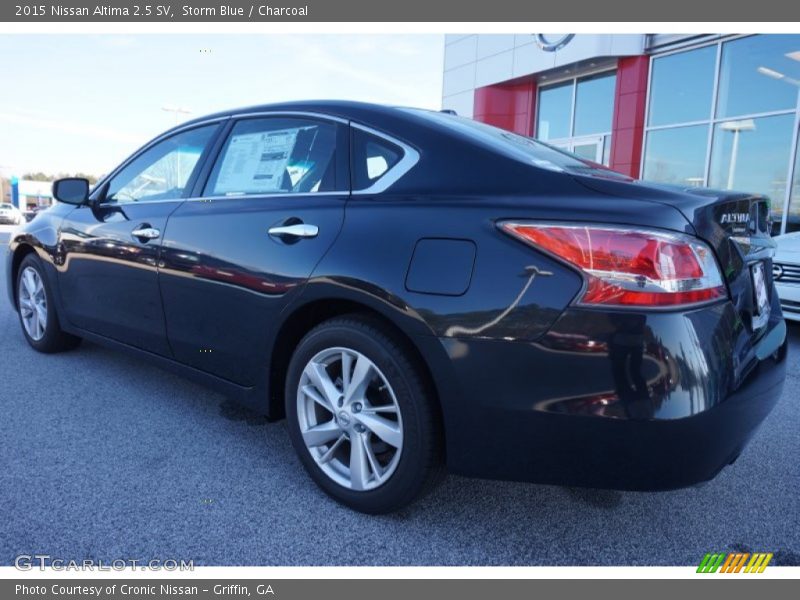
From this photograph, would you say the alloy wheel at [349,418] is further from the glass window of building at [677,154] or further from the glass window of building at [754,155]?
the glass window of building at [677,154]

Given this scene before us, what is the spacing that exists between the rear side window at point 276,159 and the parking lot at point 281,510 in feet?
3.87

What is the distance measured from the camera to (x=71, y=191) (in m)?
3.59

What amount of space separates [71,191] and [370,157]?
2319 millimetres

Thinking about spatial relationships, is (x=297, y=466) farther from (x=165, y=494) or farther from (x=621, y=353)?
(x=621, y=353)

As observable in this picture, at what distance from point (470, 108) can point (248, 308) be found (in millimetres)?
13888

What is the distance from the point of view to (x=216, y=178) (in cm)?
282

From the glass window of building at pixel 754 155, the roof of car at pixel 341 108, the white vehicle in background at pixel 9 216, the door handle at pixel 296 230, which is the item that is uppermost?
the glass window of building at pixel 754 155

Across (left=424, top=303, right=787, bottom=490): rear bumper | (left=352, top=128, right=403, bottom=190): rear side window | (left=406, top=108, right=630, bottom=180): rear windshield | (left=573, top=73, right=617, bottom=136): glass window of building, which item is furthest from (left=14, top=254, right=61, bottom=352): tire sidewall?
(left=573, top=73, right=617, bottom=136): glass window of building

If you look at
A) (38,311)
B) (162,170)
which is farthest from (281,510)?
(38,311)

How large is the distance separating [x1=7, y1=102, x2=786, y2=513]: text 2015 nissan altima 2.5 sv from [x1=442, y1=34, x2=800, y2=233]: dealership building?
9036mm

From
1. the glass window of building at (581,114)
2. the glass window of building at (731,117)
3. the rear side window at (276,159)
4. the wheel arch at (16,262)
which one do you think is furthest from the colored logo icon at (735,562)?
the glass window of building at (581,114)

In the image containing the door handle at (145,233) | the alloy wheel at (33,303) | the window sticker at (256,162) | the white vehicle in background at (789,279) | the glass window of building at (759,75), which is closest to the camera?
the window sticker at (256,162)

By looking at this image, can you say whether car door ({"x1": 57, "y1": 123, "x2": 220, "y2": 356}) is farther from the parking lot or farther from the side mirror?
the parking lot

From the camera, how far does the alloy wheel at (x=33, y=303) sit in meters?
3.96
